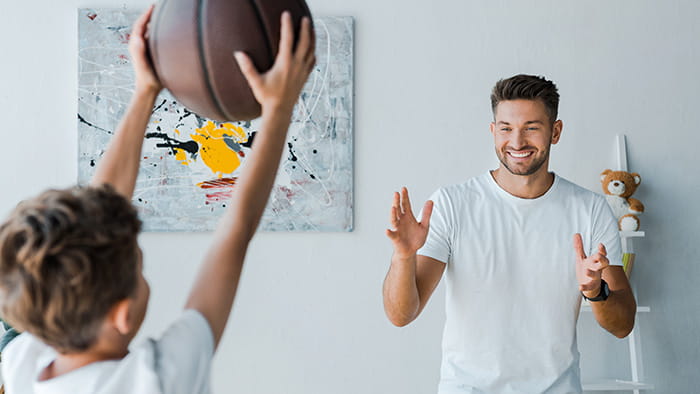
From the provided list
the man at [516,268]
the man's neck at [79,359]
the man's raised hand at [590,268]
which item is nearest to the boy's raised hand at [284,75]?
the man's neck at [79,359]

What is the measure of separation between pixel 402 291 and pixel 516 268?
1.16 feet

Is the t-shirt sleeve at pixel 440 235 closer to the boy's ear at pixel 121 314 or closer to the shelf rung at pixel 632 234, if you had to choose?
the shelf rung at pixel 632 234

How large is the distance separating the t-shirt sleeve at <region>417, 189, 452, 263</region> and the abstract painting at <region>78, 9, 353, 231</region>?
31.9 inches

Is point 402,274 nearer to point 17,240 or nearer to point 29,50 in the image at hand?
point 17,240

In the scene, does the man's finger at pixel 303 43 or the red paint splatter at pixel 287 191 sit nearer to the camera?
the man's finger at pixel 303 43

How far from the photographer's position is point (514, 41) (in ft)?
9.70

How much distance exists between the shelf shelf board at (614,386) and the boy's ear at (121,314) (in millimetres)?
2308

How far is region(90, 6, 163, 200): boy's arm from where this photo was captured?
1.10m

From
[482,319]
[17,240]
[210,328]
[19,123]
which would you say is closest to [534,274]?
[482,319]

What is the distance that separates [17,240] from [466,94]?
235cm

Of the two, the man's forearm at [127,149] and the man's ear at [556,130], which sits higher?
the man's ear at [556,130]

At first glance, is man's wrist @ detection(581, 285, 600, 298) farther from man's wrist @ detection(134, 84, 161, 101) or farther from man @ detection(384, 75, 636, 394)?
man's wrist @ detection(134, 84, 161, 101)

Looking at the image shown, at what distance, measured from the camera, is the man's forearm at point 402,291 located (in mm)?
1856

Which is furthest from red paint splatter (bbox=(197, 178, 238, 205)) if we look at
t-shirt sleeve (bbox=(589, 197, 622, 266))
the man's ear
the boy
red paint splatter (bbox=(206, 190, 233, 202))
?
the boy
